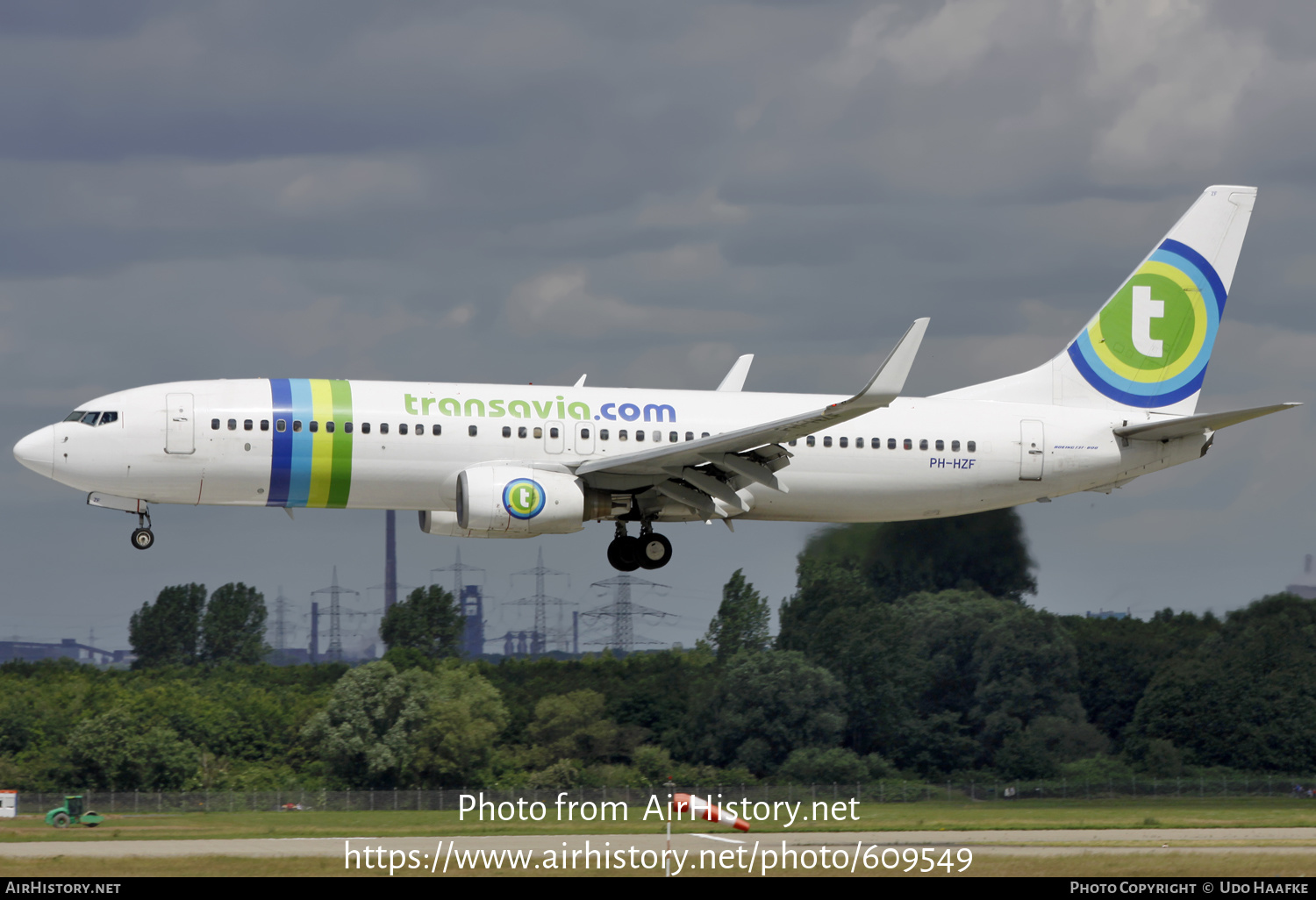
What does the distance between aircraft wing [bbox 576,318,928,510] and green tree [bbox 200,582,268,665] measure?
10063 cm

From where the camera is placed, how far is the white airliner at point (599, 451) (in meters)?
37.8

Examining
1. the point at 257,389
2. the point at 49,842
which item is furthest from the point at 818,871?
the point at 49,842

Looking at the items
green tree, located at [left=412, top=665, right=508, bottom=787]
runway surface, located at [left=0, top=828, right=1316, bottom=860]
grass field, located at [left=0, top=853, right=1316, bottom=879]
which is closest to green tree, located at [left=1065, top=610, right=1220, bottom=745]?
green tree, located at [left=412, top=665, right=508, bottom=787]

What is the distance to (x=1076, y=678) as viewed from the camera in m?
89.2

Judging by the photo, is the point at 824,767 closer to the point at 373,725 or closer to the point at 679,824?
the point at 373,725

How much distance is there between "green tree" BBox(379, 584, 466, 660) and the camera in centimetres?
11969

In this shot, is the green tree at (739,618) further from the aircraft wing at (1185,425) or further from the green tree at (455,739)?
the aircraft wing at (1185,425)

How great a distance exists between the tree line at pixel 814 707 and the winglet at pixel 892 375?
42721mm

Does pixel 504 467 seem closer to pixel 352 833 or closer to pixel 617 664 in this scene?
pixel 352 833

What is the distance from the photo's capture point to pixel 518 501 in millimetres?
37719

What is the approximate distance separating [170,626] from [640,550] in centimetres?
10613

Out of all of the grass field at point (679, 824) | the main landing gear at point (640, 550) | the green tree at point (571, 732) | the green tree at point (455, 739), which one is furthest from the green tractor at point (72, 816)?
the green tree at point (571, 732)

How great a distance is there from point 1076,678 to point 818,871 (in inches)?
2269

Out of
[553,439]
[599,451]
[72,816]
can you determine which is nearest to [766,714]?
[72,816]
